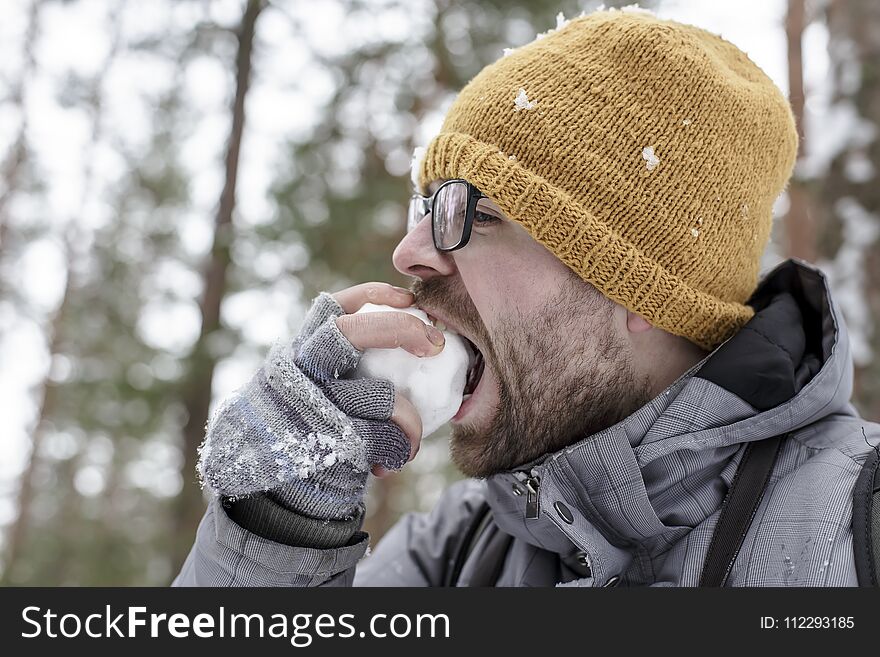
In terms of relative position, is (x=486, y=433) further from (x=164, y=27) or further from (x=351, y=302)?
(x=164, y=27)

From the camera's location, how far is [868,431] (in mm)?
1834

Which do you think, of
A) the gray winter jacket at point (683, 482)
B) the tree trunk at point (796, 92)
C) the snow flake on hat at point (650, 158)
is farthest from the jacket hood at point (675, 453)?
the tree trunk at point (796, 92)

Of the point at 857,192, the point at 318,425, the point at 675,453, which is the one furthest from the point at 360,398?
the point at 857,192

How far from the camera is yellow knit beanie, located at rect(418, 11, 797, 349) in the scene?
1.95 m

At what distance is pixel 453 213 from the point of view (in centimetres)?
205

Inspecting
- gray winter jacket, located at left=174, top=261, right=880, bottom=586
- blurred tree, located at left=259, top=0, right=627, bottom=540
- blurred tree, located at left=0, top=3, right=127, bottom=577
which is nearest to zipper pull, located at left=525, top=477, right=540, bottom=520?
gray winter jacket, located at left=174, top=261, right=880, bottom=586

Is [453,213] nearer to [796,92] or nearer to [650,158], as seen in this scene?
[650,158]

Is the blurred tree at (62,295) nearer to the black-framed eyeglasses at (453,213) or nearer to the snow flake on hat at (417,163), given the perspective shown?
the snow flake on hat at (417,163)

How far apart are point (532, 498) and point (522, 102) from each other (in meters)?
1.11

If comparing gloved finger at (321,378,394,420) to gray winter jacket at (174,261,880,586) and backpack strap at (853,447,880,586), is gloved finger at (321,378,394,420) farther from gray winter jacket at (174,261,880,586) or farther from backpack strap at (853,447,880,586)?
backpack strap at (853,447,880,586)

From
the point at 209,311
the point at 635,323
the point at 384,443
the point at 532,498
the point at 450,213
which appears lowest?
the point at 209,311

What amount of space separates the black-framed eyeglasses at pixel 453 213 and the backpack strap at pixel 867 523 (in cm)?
115

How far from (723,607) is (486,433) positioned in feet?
2.46

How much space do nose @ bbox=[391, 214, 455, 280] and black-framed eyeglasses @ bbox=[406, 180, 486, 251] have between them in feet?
0.11
